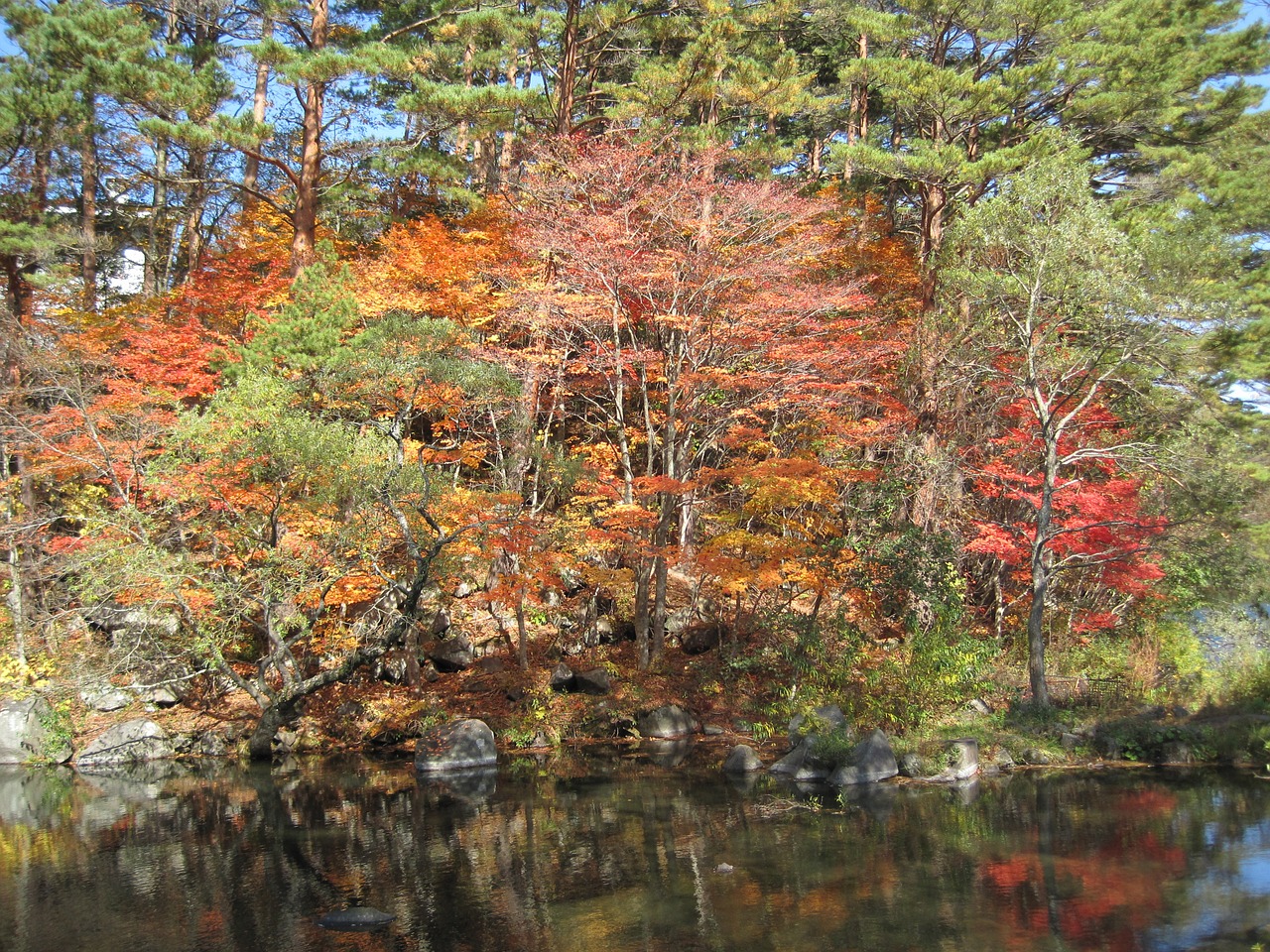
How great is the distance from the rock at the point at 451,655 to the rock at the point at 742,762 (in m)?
5.79

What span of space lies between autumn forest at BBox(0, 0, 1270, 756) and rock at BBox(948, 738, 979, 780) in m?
1.51

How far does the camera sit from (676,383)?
1512 centimetres

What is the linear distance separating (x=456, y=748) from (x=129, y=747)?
6.25m

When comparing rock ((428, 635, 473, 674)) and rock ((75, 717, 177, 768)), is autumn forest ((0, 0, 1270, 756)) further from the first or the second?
rock ((75, 717, 177, 768))

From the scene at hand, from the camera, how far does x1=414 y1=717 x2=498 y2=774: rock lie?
13.7 meters

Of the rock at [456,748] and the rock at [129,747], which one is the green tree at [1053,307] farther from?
the rock at [129,747]

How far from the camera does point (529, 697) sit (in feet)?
50.5

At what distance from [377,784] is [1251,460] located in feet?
52.8

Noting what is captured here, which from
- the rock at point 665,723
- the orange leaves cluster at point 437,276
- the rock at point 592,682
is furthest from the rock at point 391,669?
the orange leaves cluster at point 437,276

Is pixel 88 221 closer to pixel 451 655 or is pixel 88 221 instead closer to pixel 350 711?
pixel 350 711

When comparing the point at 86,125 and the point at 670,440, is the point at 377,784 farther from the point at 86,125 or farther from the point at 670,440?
the point at 86,125

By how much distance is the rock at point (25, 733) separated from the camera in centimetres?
1513

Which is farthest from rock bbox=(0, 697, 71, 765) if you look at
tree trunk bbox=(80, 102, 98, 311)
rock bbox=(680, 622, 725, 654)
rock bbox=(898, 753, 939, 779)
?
rock bbox=(898, 753, 939, 779)

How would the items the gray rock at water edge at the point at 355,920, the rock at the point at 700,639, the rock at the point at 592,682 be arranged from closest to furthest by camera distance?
the gray rock at water edge at the point at 355,920 < the rock at the point at 592,682 < the rock at the point at 700,639
